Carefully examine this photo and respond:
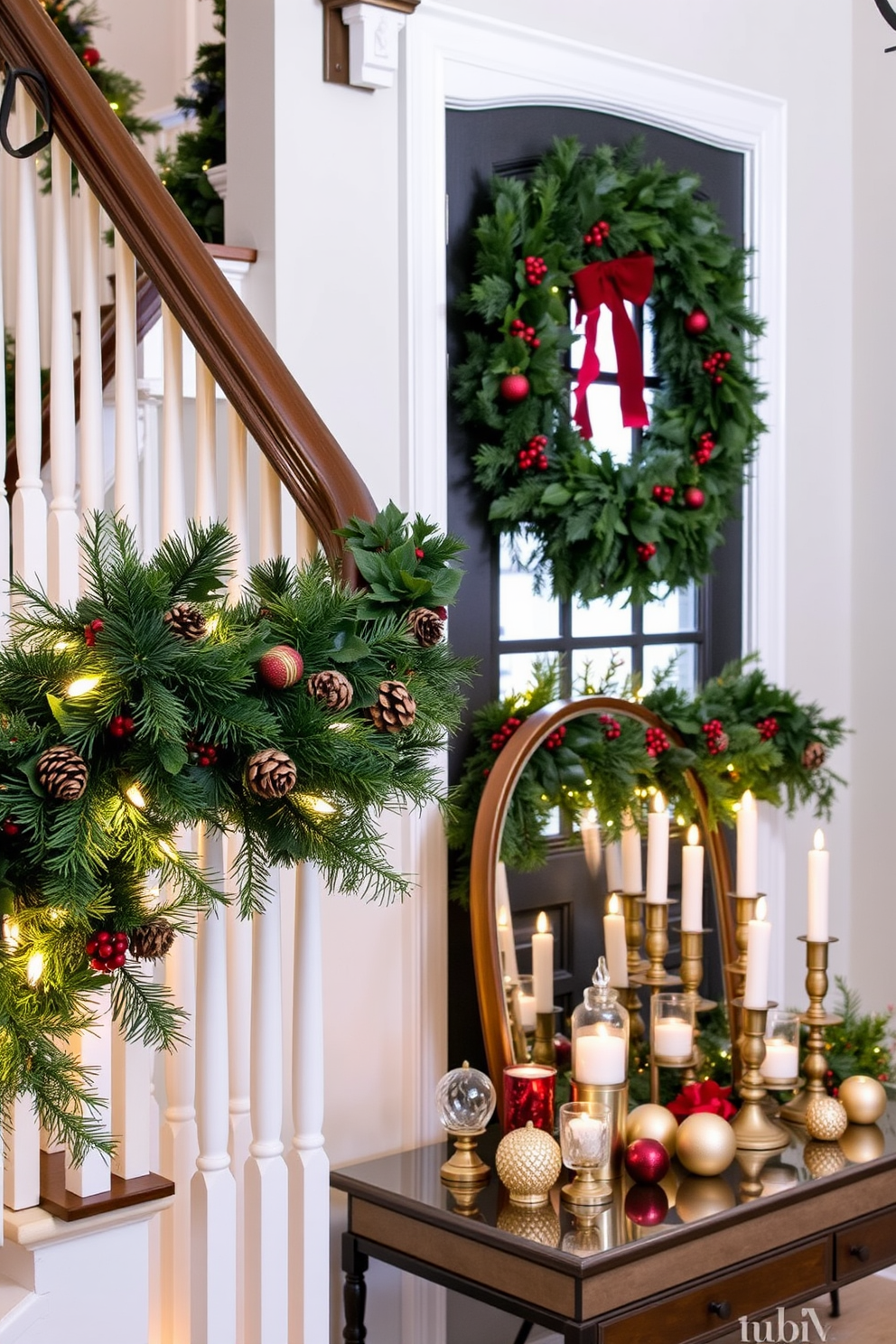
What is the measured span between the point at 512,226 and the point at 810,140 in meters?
1.20

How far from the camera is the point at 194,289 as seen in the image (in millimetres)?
1702

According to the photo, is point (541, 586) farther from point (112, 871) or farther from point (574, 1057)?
point (112, 871)

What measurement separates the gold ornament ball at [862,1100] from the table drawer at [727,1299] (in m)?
0.31

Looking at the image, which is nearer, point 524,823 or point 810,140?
point 524,823

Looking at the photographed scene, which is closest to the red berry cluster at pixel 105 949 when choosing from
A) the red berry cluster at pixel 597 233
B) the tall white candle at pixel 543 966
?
the tall white candle at pixel 543 966

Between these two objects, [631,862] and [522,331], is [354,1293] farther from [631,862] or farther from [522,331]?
[522,331]

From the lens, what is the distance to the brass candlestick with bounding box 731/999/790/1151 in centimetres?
279

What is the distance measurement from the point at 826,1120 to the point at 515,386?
150cm

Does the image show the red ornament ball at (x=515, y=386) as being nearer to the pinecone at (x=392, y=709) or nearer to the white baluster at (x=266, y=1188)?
the white baluster at (x=266, y=1188)

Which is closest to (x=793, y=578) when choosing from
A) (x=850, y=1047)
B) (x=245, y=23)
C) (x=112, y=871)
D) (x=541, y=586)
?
(x=541, y=586)

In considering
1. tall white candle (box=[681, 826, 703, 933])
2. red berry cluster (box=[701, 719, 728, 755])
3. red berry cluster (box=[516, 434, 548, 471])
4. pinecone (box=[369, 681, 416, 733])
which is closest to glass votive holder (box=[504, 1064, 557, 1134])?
tall white candle (box=[681, 826, 703, 933])

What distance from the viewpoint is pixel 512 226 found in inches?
115

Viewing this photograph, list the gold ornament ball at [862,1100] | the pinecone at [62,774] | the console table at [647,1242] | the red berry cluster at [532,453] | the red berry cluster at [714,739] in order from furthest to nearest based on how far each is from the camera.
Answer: the red berry cluster at [714,739], the red berry cluster at [532,453], the gold ornament ball at [862,1100], the console table at [647,1242], the pinecone at [62,774]

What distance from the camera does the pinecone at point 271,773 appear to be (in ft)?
3.82
